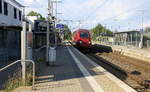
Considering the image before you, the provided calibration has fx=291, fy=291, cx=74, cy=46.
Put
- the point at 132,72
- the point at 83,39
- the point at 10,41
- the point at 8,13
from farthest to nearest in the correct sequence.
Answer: the point at 83,39 < the point at 8,13 < the point at 10,41 < the point at 132,72

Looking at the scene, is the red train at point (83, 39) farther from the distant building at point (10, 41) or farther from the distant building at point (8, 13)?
the distant building at point (10, 41)

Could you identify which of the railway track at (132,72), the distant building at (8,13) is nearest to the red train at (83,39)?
the distant building at (8,13)

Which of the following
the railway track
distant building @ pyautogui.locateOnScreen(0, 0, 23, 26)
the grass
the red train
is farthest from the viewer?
the red train

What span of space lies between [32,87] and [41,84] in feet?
3.08

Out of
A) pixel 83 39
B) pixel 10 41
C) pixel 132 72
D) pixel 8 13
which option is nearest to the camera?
pixel 132 72

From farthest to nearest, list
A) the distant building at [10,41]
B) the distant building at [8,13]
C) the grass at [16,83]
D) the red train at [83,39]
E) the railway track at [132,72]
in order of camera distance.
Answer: the red train at [83,39], the distant building at [8,13], the distant building at [10,41], the railway track at [132,72], the grass at [16,83]

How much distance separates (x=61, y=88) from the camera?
9.51 metres

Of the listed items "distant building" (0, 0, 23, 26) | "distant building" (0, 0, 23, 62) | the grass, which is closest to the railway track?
the grass

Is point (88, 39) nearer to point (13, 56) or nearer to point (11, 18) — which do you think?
point (11, 18)

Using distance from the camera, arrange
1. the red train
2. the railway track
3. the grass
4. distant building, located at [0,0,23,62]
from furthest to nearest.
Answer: the red train → distant building, located at [0,0,23,62] → the railway track → the grass

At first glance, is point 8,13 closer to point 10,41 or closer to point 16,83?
point 10,41

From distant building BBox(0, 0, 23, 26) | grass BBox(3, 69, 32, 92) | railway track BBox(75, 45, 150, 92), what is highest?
distant building BBox(0, 0, 23, 26)

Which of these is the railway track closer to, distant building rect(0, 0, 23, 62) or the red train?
distant building rect(0, 0, 23, 62)

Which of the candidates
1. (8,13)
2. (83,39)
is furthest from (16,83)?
(83,39)
